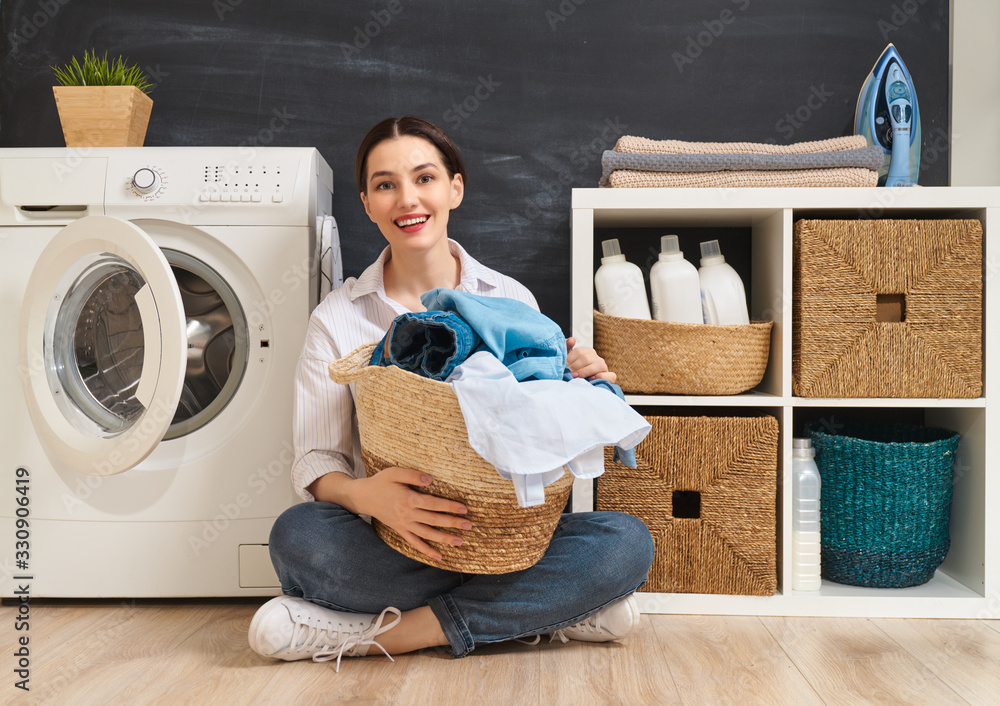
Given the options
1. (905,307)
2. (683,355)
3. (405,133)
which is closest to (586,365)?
(683,355)

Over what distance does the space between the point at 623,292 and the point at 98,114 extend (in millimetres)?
1211

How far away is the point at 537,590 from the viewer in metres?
1.24

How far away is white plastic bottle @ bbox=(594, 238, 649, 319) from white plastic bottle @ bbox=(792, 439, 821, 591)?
0.43 meters

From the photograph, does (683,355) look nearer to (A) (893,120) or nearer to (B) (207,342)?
(A) (893,120)

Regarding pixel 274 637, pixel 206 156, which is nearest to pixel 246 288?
pixel 206 156

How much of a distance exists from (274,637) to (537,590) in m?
0.43

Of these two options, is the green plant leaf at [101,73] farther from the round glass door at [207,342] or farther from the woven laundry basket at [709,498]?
the woven laundry basket at [709,498]

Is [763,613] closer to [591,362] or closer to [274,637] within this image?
[591,362]

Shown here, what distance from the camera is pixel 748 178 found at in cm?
151

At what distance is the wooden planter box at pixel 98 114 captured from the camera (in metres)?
1.63

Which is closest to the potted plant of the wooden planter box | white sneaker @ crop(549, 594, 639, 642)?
the wooden planter box

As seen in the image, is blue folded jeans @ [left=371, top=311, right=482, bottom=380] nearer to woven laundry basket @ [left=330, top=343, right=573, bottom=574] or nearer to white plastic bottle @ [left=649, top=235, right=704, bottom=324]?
woven laundry basket @ [left=330, top=343, right=573, bottom=574]

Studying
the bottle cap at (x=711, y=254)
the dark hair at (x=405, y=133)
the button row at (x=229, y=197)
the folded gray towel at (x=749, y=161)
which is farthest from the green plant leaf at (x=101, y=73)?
the bottle cap at (x=711, y=254)

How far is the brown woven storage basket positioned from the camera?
4.78ft
